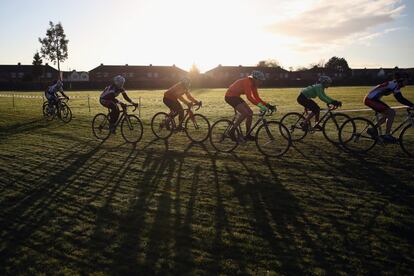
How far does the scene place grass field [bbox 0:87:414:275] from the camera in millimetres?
4301

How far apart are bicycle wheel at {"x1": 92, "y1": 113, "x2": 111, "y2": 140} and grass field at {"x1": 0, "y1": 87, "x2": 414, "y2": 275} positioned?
2287mm

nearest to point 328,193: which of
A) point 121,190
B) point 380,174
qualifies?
point 380,174

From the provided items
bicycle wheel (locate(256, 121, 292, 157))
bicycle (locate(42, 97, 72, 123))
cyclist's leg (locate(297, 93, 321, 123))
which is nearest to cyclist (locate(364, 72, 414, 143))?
cyclist's leg (locate(297, 93, 321, 123))

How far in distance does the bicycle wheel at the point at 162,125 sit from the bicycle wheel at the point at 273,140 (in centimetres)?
309

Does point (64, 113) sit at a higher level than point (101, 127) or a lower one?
higher

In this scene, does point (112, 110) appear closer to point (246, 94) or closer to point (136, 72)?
point (246, 94)

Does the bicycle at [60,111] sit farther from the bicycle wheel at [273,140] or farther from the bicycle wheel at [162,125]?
the bicycle wheel at [273,140]

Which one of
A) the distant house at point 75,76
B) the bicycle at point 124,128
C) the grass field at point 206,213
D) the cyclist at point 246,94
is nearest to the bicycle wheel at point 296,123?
the grass field at point 206,213

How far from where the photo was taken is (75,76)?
332 feet

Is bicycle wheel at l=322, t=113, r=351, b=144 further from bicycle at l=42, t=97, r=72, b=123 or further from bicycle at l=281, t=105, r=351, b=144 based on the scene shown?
bicycle at l=42, t=97, r=72, b=123

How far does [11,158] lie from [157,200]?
5.36 meters

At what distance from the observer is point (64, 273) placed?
407 cm

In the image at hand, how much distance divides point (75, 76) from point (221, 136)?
100 metres

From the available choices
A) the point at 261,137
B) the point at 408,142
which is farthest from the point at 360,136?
the point at 261,137
